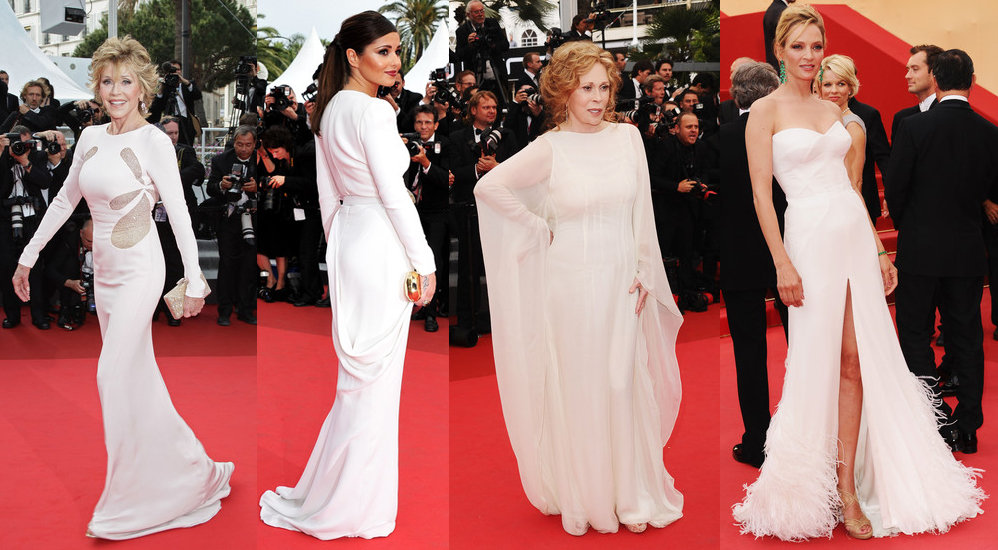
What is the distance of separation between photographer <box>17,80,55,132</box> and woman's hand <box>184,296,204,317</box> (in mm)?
750

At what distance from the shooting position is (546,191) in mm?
3322

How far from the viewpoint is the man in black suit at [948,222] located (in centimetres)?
455

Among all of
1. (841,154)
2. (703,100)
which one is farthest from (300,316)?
(841,154)

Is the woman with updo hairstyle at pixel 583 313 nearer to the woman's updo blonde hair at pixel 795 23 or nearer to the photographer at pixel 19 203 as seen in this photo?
the woman's updo blonde hair at pixel 795 23

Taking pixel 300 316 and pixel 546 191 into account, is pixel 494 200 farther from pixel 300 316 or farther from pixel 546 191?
pixel 300 316

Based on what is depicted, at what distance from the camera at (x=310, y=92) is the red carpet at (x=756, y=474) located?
2208 millimetres

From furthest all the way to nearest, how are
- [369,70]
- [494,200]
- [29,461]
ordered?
[29,461] → [494,200] → [369,70]

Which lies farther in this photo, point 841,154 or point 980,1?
point 980,1

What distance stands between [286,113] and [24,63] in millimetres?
1036

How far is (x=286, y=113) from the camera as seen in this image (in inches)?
122

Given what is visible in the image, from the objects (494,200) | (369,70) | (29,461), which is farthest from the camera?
(29,461)

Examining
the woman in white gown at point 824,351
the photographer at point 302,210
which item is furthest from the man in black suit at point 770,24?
the photographer at point 302,210

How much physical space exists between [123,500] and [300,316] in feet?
3.18

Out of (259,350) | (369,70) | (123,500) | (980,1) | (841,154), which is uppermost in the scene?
(980,1)
